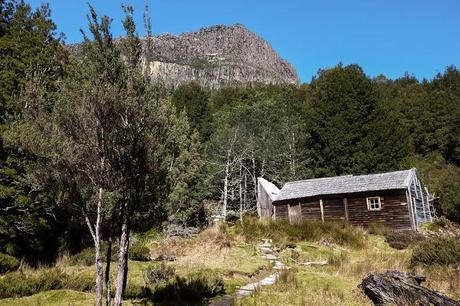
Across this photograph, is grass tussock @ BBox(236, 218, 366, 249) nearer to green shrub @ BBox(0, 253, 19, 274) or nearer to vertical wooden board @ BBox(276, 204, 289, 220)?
vertical wooden board @ BBox(276, 204, 289, 220)

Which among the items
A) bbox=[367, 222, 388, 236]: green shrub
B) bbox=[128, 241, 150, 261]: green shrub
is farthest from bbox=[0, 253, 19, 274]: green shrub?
bbox=[367, 222, 388, 236]: green shrub

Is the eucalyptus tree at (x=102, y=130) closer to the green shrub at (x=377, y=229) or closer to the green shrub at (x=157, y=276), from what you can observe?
the green shrub at (x=157, y=276)

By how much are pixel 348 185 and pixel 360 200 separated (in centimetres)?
145

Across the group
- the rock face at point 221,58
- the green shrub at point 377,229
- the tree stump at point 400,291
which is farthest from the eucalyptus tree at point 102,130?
the rock face at point 221,58

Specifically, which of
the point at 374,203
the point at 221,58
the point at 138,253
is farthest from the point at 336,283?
the point at 221,58

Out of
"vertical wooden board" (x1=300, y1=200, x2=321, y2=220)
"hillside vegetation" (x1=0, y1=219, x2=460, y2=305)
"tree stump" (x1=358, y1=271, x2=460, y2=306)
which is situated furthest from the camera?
"vertical wooden board" (x1=300, y1=200, x2=321, y2=220)

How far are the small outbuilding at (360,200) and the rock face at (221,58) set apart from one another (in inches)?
3211

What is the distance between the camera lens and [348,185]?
31.4m

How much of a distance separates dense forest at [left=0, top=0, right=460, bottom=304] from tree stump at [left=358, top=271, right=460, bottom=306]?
5.31m

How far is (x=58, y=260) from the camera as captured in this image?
18250 millimetres

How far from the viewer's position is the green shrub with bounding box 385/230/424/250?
22781 millimetres

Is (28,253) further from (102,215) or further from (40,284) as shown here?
(102,215)

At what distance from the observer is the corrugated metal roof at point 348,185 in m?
29.8

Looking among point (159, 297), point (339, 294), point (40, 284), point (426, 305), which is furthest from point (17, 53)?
point (426, 305)
